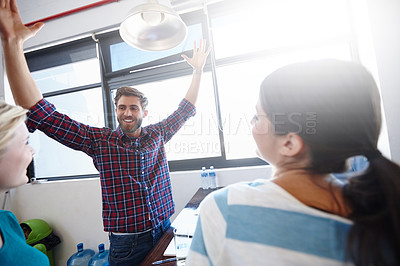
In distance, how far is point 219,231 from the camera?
454mm

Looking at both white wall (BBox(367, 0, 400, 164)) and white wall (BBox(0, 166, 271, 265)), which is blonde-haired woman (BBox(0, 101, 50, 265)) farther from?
white wall (BBox(367, 0, 400, 164))

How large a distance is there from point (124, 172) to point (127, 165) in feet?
0.16

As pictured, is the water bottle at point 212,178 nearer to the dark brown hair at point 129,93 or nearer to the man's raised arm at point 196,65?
the man's raised arm at point 196,65

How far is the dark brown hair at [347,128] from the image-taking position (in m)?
0.38

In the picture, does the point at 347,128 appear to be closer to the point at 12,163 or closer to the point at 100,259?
the point at 12,163

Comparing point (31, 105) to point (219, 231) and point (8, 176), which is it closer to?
point (8, 176)

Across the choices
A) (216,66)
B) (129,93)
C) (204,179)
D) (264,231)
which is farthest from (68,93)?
(264,231)

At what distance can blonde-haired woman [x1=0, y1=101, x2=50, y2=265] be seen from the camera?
0.59m

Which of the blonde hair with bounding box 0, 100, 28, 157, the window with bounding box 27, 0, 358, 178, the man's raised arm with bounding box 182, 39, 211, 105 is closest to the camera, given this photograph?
the blonde hair with bounding box 0, 100, 28, 157

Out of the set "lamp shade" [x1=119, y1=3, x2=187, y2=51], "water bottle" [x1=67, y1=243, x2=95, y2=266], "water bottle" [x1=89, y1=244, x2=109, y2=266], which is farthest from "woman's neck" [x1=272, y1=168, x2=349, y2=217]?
"water bottle" [x1=67, y1=243, x2=95, y2=266]

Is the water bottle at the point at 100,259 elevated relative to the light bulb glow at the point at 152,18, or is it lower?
lower

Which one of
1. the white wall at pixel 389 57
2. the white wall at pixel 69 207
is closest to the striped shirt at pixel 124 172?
the white wall at pixel 69 207

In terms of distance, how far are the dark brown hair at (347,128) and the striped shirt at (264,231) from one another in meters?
0.05

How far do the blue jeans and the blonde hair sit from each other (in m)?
0.88
